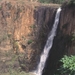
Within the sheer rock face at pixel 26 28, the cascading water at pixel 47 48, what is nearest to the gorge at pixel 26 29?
the sheer rock face at pixel 26 28

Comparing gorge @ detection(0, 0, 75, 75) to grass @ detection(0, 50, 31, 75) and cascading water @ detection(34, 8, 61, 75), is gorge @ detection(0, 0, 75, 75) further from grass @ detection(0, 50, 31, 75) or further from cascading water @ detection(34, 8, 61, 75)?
cascading water @ detection(34, 8, 61, 75)

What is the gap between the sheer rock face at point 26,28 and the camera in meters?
22.8

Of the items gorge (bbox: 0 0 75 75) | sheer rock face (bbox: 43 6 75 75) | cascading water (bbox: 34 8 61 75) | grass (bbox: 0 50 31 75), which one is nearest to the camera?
sheer rock face (bbox: 43 6 75 75)

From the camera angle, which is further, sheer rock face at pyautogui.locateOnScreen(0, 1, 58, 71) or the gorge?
sheer rock face at pyautogui.locateOnScreen(0, 1, 58, 71)

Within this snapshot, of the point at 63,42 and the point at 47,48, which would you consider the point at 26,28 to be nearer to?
the point at 47,48

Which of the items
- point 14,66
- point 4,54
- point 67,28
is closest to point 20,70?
point 14,66

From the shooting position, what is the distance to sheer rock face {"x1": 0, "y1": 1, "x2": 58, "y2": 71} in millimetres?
22828

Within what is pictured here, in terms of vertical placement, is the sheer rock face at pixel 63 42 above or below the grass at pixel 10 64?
above

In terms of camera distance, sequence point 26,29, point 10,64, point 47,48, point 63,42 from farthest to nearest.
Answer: point 26,29, point 47,48, point 10,64, point 63,42

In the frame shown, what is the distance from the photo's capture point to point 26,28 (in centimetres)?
2388

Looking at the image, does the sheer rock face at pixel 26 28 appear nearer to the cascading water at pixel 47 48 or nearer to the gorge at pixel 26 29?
the gorge at pixel 26 29

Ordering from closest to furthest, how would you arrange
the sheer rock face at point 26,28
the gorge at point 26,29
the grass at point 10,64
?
the grass at point 10,64 → the gorge at point 26,29 → the sheer rock face at point 26,28

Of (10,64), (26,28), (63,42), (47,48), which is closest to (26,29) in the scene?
(26,28)

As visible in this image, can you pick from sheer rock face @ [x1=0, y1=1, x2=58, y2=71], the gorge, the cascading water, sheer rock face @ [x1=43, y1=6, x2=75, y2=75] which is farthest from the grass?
sheer rock face @ [x1=43, y1=6, x2=75, y2=75]
